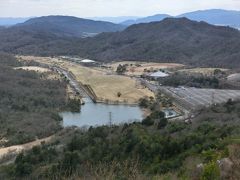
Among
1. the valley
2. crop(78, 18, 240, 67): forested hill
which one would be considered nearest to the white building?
the valley

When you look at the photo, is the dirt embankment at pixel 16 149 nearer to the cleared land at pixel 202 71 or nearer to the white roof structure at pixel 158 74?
the white roof structure at pixel 158 74

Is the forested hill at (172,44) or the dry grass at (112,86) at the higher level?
the forested hill at (172,44)

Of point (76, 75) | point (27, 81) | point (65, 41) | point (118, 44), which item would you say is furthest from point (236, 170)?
point (65, 41)

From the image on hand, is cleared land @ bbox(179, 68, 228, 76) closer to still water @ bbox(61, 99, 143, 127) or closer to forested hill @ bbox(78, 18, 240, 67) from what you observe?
forested hill @ bbox(78, 18, 240, 67)

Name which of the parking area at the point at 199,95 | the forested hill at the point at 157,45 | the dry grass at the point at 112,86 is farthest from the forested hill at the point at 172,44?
the parking area at the point at 199,95

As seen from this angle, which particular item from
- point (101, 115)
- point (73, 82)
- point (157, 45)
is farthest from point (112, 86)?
point (157, 45)

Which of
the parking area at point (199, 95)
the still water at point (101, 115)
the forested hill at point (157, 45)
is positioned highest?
the forested hill at point (157, 45)
